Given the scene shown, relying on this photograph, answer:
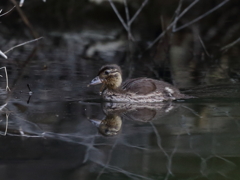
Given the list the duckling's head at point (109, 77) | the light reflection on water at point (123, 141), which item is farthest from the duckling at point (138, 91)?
the light reflection on water at point (123, 141)

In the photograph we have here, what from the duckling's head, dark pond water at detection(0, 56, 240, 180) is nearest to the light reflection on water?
dark pond water at detection(0, 56, 240, 180)

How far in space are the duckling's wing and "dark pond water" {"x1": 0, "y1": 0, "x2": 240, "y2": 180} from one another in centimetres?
27

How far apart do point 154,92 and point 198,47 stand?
611 cm

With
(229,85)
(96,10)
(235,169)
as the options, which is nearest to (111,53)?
(229,85)

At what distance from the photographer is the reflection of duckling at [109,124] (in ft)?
21.2

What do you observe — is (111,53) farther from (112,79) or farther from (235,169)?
(235,169)

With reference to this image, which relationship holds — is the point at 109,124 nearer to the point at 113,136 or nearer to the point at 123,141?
the point at 113,136

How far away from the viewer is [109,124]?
6.87 meters

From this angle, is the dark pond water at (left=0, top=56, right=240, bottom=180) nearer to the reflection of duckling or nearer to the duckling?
the reflection of duckling

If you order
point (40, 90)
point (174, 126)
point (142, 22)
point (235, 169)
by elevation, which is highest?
point (142, 22)

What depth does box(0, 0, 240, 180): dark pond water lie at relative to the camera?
5.32m

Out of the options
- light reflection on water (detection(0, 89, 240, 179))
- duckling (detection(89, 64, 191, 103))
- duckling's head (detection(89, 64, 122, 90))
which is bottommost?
light reflection on water (detection(0, 89, 240, 179))

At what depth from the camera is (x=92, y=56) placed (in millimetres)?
12539

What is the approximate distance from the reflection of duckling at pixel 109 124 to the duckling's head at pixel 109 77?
1.22 m
